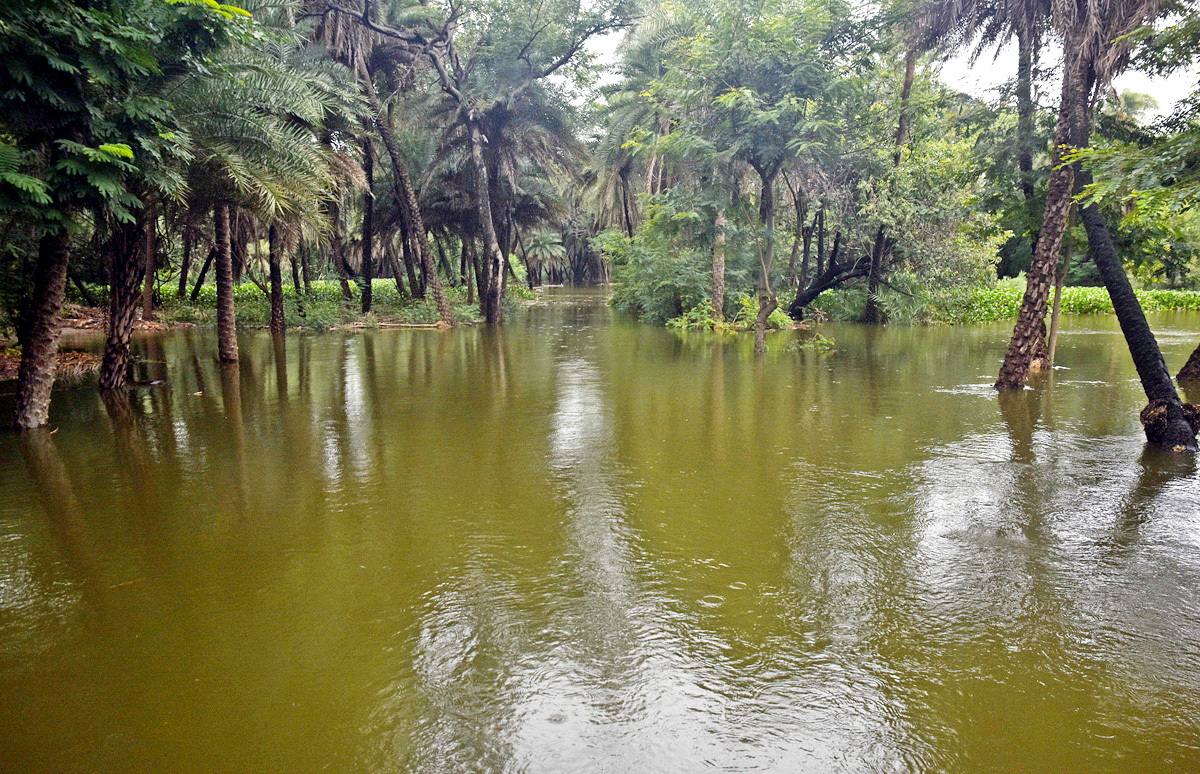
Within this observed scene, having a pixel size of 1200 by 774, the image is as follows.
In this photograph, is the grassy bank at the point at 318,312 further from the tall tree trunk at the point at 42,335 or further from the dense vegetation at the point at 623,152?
the tall tree trunk at the point at 42,335

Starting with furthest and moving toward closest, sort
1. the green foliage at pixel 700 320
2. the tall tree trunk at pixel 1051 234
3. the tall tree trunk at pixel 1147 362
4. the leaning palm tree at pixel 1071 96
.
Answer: the green foliage at pixel 700 320 → the tall tree trunk at pixel 1051 234 → the leaning palm tree at pixel 1071 96 → the tall tree trunk at pixel 1147 362

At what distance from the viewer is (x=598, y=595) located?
4473 mm

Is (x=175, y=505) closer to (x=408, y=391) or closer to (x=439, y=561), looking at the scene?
(x=439, y=561)

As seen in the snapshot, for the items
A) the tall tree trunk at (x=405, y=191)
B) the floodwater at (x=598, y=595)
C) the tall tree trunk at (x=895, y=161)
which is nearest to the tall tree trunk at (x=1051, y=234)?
the floodwater at (x=598, y=595)

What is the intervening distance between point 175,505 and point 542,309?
90.7 feet

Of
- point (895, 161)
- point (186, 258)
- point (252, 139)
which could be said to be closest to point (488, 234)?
point (895, 161)

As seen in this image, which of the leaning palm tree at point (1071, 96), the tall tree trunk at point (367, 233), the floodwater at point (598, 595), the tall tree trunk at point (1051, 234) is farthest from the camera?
the tall tree trunk at point (367, 233)

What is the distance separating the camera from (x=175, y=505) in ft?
20.3

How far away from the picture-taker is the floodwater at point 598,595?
10.4ft

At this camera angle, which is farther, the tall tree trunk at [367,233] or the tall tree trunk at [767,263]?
the tall tree trunk at [367,233]

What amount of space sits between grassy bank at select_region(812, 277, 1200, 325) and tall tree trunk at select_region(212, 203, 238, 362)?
18182mm

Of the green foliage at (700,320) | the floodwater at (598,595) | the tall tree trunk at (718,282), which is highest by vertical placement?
the tall tree trunk at (718,282)

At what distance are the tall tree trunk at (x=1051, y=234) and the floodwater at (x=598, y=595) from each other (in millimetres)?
1896

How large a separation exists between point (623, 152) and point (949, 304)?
13142mm
